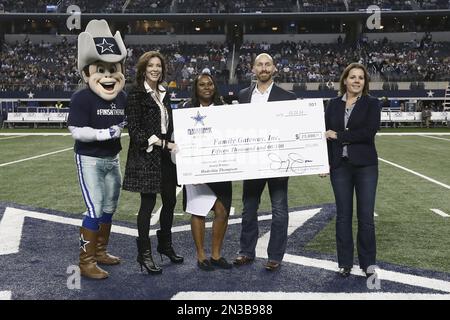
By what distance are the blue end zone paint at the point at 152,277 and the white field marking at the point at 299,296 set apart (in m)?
0.08

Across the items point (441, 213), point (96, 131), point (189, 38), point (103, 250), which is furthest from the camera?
point (189, 38)

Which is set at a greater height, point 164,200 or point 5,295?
point 164,200

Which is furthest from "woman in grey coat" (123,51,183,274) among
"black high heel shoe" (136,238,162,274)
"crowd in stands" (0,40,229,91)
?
"crowd in stands" (0,40,229,91)

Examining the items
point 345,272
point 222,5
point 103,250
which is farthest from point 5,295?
point 222,5

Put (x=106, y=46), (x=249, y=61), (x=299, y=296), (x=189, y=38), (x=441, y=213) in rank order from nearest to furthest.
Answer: (x=299, y=296) → (x=106, y=46) → (x=441, y=213) → (x=249, y=61) → (x=189, y=38)

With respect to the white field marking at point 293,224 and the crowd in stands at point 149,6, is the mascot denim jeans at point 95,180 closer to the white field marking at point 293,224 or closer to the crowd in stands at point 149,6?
the white field marking at point 293,224

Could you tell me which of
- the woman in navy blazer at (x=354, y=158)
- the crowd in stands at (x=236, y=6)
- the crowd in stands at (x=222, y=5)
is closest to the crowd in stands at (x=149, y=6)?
the crowd in stands at (x=222, y=5)

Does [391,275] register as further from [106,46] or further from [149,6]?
[149,6]

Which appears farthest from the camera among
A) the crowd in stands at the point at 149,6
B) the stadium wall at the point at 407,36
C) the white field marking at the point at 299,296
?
the stadium wall at the point at 407,36

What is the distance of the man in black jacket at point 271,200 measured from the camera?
4430mm
